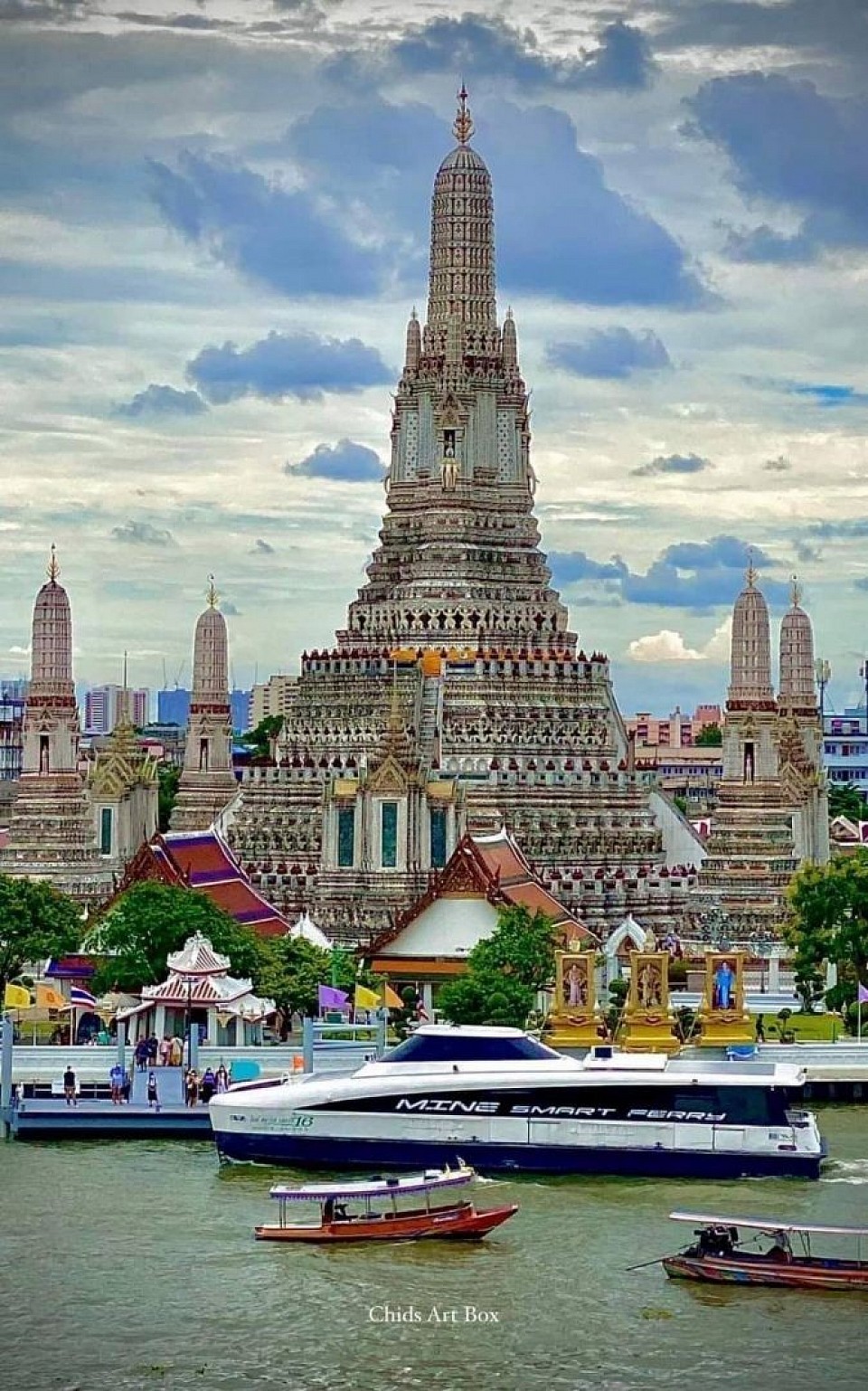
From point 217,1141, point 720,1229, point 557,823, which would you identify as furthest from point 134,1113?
point 557,823

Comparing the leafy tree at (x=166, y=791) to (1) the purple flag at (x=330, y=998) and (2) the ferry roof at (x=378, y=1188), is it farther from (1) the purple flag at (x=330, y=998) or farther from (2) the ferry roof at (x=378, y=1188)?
(2) the ferry roof at (x=378, y=1188)

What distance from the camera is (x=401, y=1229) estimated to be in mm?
41156

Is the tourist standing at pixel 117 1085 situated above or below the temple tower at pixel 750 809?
below

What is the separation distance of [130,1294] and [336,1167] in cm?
751

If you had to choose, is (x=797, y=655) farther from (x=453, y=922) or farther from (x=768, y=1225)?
(x=768, y=1225)

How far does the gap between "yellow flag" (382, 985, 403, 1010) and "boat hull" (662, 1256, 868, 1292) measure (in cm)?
1916

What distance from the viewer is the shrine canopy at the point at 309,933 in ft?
203

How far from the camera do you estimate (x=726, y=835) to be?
71.1 metres

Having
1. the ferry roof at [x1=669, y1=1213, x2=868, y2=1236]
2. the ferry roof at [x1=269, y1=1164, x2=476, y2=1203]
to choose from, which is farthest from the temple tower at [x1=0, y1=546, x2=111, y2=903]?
the ferry roof at [x1=669, y1=1213, x2=868, y2=1236]

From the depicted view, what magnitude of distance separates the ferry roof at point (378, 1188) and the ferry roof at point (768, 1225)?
3241 mm

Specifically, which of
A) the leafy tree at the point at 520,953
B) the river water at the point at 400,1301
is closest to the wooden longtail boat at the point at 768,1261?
the river water at the point at 400,1301

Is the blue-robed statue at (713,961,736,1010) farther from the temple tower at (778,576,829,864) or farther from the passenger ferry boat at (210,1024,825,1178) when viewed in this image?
the temple tower at (778,576,829,864)

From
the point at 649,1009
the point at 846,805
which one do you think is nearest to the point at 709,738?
the point at 846,805

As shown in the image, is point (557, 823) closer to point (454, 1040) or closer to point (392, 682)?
point (392, 682)
